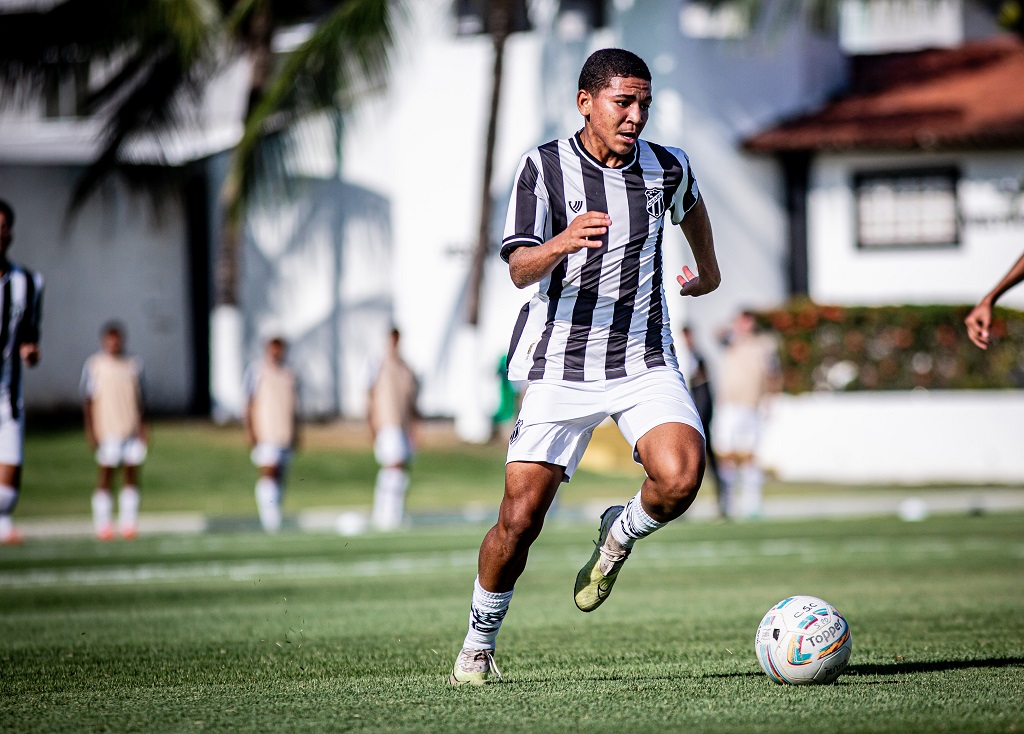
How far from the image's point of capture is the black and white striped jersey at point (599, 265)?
637 cm

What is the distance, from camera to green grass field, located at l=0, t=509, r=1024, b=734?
576cm

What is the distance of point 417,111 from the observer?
29.0m

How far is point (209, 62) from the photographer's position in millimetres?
27219

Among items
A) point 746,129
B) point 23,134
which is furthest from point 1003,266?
point 23,134

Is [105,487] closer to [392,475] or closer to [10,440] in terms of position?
[392,475]

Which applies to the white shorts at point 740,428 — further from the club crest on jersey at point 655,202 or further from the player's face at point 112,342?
the club crest on jersey at point 655,202

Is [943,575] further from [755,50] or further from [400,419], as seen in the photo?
[755,50]

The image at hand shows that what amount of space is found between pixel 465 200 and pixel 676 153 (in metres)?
22.4

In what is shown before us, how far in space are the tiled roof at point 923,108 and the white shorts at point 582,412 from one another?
21.1 m

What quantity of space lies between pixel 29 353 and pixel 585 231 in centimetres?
537

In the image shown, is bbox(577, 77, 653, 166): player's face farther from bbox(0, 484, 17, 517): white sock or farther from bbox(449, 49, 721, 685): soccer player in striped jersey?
bbox(0, 484, 17, 517): white sock

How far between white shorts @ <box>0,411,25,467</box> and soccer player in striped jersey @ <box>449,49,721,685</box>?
4775mm

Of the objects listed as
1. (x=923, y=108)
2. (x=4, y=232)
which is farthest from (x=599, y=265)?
(x=923, y=108)

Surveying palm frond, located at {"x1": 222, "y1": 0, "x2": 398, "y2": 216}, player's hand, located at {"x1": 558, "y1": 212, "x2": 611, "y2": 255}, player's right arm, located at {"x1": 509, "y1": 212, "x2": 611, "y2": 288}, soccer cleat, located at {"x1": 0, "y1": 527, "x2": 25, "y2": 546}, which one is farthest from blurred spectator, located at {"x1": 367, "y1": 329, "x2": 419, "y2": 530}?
player's hand, located at {"x1": 558, "y1": 212, "x2": 611, "y2": 255}
